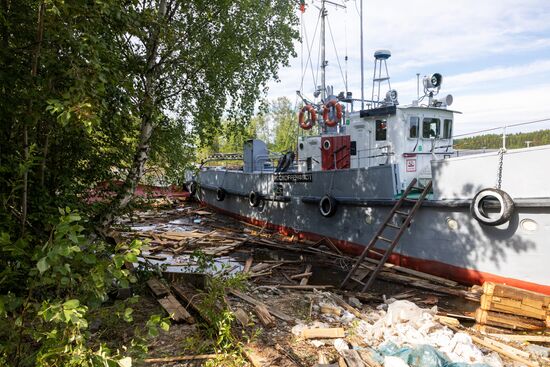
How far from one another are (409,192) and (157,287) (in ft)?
22.1

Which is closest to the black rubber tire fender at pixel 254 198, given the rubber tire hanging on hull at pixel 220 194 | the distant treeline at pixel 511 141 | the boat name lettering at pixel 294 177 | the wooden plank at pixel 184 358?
the boat name lettering at pixel 294 177

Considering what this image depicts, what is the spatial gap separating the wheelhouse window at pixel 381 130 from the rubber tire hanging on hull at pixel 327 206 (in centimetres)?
244

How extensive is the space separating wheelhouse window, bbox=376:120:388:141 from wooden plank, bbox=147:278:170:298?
803 cm

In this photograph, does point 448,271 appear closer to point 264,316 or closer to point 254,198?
point 264,316

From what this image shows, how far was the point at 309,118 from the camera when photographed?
12992 millimetres

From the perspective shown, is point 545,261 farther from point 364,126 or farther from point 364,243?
point 364,126

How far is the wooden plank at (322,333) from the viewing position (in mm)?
4859

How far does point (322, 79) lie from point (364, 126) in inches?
140

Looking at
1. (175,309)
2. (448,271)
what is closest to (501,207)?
(448,271)

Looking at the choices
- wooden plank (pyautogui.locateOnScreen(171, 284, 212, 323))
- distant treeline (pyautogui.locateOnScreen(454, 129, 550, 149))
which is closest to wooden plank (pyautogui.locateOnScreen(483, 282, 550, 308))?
distant treeline (pyautogui.locateOnScreen(454, 129, 550, 149))

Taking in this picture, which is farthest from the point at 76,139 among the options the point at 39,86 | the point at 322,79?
the point at 322,79

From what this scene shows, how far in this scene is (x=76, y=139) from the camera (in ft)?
13.2

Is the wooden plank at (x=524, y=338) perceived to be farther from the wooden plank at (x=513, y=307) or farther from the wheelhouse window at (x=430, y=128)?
the wheelhouse window at (x=430, y=128)

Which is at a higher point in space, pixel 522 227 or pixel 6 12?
pixel 6 12
